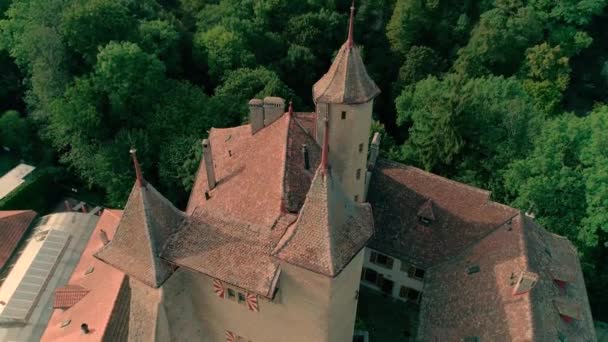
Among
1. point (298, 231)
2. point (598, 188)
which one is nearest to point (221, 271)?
point (298, 231)

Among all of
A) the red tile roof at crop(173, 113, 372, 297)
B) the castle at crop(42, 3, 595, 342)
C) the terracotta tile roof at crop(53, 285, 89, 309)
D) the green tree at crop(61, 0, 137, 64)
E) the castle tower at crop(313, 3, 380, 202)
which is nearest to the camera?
the red tile roof at crop(173, 113, 372, 297)

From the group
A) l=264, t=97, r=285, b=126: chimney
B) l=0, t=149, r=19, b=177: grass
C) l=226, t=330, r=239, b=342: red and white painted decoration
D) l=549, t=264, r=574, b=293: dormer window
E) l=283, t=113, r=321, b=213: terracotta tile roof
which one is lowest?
l=0, t=149, r=19, b=177: grass

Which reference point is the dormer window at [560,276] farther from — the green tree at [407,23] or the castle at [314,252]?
the green tree at [407,23]

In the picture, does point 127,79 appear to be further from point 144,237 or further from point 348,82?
point 348,82

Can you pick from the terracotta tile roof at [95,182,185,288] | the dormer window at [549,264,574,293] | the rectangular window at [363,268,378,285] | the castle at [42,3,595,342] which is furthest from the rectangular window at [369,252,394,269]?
the terracotta tile roof at [95,182,185,288]

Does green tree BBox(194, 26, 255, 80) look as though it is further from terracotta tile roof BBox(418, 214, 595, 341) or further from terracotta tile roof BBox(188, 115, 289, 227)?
terracotta tile roof BBox(418, 214, 595, 341)

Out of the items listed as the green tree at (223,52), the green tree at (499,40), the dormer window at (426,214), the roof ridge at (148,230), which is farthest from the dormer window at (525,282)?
the green tree at (223,52)
